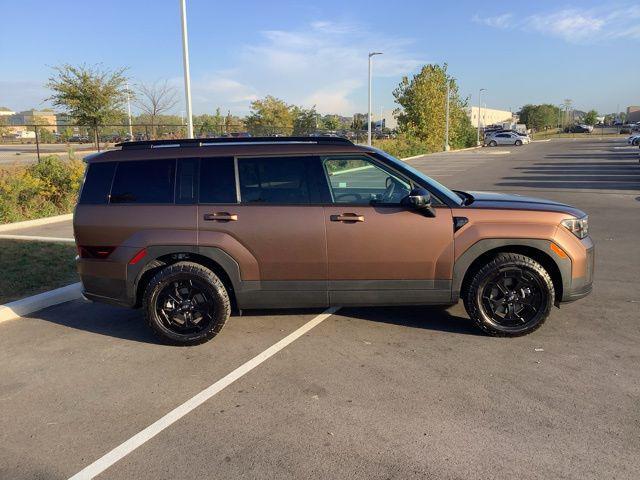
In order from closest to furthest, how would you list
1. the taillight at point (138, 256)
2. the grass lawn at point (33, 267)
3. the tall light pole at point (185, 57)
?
the taillight at point (138, 256), the grass lawn at point (33, 267), the tall light pole at point (185, 57)

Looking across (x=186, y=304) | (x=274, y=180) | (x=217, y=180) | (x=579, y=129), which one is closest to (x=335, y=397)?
(x=186, y=304)

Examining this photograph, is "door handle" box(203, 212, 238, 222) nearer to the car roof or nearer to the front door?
the car roof

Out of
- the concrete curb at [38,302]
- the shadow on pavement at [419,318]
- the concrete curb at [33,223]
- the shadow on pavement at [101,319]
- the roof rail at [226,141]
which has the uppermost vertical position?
the roof rail at [226,141]

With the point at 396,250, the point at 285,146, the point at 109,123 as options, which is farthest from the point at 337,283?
the point at 109,123

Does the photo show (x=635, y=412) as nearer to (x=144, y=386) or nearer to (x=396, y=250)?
(x=396, y=250)

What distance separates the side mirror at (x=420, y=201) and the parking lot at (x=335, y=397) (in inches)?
46.5

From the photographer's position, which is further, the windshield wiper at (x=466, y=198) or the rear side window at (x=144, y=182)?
the windshield wiper at (x=466, y=198)

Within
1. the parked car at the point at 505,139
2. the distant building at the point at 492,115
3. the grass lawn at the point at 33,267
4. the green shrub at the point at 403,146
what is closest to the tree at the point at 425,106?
the green shrub at the point at 403,146

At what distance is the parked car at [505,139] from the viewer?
60938 mm

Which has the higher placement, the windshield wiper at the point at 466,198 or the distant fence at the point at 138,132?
the distant fence at the point at 138,132

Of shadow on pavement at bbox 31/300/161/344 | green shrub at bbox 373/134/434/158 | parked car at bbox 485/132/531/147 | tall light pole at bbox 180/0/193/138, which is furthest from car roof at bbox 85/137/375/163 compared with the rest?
parked car at bbox 485/132/531/147

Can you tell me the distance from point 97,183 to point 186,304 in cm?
144

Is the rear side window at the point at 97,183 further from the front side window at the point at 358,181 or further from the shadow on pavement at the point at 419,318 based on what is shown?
the shadow on pavement at the point at 419,318

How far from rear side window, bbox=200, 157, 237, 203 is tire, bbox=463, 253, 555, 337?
2.39 m
